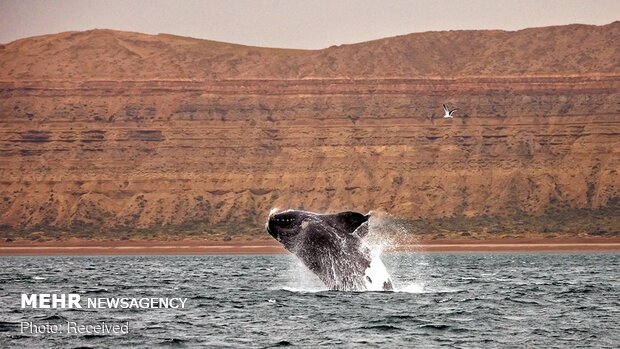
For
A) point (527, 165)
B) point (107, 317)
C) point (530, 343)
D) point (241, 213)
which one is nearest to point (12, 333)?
point (107, 317)

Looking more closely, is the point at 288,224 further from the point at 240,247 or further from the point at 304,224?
the point at 240,247

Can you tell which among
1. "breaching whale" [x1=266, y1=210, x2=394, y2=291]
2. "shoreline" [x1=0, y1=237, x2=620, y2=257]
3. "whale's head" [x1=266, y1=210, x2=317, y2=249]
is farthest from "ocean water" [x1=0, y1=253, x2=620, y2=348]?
"shoreline" [x1=0, y1=237, x2=620, y2=257]

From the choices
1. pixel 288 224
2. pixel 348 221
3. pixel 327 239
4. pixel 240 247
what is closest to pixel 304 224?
pixel 288 224

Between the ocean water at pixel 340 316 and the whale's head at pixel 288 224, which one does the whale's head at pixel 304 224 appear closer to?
the whale's head at pixel 288 224

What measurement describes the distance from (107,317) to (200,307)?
5390mm

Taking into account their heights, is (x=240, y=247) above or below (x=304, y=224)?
below

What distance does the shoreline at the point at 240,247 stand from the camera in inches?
6063

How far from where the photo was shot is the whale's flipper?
42281mm

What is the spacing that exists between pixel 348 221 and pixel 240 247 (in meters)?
120

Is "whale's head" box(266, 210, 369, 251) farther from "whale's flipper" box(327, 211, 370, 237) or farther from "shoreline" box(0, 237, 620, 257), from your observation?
"shoreline" box(0, 237, 620, 257)

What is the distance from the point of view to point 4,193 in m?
188

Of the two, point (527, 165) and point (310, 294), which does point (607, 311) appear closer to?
point (310, 294)

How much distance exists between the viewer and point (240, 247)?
162m

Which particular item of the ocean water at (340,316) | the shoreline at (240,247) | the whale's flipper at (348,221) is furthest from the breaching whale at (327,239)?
the shoreline at (240,247)
